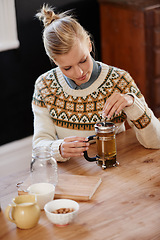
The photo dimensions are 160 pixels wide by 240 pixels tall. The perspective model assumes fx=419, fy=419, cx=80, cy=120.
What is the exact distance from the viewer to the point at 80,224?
1.30 metres

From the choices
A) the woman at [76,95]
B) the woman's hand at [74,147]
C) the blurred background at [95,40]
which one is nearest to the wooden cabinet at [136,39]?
Result: the blurred background at [95,40]

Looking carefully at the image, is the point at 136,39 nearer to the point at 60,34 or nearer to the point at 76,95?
the point at 76,95

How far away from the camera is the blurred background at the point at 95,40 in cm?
363

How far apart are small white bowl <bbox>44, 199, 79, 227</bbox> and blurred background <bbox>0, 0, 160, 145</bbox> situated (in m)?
2.39

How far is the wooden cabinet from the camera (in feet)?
12.3

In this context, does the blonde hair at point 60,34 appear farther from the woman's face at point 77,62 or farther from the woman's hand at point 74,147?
the woman's hand at point 74,147

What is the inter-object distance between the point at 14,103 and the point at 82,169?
2.15 metres

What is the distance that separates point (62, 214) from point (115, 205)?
0.69 ft

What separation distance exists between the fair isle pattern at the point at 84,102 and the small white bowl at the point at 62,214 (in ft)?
2.31

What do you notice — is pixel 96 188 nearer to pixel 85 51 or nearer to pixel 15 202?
pixel 15 202

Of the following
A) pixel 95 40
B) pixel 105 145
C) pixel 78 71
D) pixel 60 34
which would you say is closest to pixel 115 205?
pixel 105 145

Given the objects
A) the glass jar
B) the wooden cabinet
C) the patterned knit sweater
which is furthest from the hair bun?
the wooden cabinet

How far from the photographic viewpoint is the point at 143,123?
6.18 ft

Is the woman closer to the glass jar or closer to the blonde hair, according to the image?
the blonde hair
